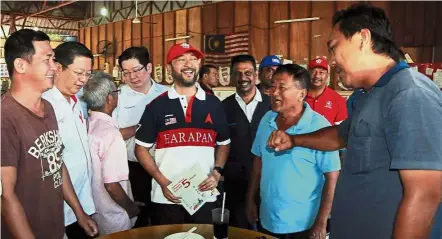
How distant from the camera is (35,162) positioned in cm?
187

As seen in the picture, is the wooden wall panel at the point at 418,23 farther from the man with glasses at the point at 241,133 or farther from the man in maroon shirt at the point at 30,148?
the man in maroon shirt at the point at 30,148

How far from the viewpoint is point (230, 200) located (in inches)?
144

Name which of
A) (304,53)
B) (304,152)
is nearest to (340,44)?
(304,152)

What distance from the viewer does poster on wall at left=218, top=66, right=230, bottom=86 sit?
10.9 meters

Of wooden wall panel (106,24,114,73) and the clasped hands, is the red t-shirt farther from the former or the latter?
wooden wall panel (106,24,114,73)

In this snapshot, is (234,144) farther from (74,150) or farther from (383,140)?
(383,140)

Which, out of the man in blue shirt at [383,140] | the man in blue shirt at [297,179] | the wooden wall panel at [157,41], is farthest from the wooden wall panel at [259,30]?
the man in blue shirt at [383,140]

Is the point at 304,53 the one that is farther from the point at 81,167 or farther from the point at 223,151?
the point at 81,167

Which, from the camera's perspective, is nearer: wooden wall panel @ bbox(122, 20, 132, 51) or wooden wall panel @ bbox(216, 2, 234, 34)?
wooden wall panel @ bbox(216, 2, 234, 34)

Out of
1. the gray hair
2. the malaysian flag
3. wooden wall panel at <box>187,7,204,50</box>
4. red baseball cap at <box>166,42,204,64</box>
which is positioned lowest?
the gray hair

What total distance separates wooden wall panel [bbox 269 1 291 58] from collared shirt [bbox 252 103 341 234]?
7.69 metres

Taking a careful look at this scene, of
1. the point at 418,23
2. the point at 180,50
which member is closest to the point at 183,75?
the point at 180,50

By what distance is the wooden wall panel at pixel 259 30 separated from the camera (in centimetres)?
1028

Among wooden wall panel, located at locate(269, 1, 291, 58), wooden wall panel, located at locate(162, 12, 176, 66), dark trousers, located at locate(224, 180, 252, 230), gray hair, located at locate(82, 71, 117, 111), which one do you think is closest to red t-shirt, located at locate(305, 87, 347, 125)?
dark trousers, located at locate(224, 180, 252, 230)
